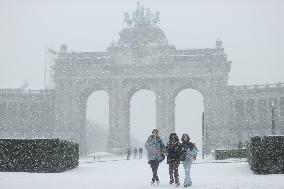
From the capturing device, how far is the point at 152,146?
19516 mm

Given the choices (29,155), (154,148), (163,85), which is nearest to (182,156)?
(154,148)

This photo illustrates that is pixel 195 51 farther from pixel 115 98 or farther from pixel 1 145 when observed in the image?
pixel 1 145

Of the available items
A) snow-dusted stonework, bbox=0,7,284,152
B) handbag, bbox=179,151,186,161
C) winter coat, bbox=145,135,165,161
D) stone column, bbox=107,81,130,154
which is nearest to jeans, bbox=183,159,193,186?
handbag, bbox=179,151,186,161

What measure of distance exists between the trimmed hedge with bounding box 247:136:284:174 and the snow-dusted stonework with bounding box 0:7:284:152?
58.4m

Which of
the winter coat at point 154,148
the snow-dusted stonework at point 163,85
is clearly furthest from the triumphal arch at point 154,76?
the winter coat at point 154,148

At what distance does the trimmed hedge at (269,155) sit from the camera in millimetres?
21766

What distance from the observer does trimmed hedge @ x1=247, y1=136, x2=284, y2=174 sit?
2177 cm

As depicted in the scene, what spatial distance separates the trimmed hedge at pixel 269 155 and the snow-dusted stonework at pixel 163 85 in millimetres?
58407

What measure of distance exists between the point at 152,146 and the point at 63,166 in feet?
25.4

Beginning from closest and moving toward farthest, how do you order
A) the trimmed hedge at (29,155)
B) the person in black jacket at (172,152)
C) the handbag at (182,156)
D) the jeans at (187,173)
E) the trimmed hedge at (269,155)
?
the jeans at (187,173) < the handbag at (182,156) < the person in black jacket at (172,152) < the trimmed hedge at (269,155) < the trimmed hedge at (29,155)

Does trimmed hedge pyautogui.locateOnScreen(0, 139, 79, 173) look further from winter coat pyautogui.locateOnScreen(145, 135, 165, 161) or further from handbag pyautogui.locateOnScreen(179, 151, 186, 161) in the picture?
handbag pyautogui.locateOnScreen(179, 151, 186, 161)

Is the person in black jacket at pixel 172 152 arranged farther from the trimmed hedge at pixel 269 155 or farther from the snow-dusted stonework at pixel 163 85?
the snow-dusted stonework at pixel 163 85

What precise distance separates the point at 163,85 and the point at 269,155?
60273mm

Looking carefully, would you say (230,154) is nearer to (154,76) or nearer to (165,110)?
(165,110)
